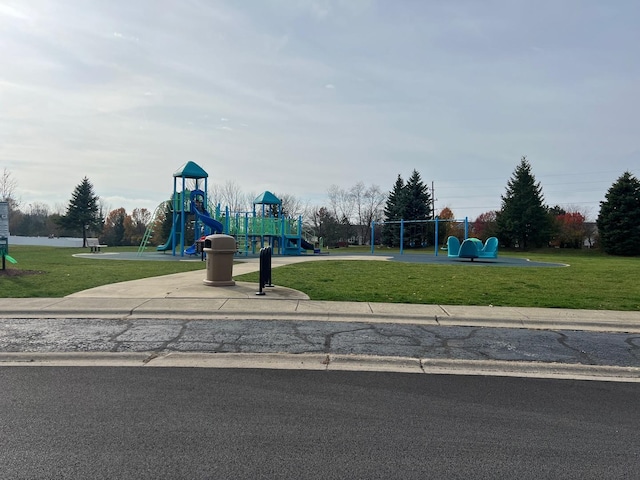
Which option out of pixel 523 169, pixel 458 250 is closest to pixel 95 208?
pixel 458 250

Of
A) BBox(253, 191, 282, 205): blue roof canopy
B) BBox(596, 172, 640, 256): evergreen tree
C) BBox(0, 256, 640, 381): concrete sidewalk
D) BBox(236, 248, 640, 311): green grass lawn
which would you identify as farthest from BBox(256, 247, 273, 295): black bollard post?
BBox(596, 172, 640, 256): evergreen tree

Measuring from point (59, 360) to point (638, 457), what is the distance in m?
6.18

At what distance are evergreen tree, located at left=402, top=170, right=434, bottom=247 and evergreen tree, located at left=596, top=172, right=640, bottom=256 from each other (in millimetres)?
20144

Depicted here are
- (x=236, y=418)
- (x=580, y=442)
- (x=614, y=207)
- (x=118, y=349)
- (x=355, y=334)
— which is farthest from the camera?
(x=614, y=207)

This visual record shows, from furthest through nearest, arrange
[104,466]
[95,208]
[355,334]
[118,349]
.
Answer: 1. [95,208]
2. [355,334]
3. [118,349]
4. [104,466]

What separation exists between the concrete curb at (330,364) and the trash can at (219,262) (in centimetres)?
538

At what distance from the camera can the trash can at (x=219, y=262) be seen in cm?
1123

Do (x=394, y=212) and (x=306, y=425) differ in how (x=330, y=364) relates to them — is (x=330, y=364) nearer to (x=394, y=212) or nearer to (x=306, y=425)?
(x=306, y=425)

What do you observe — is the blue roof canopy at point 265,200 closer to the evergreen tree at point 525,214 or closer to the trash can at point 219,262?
the trash can at point 219,262

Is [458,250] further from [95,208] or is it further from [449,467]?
[95,208]

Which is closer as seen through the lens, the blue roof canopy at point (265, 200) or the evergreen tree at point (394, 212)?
the blue roof canopy at point (265, 200)

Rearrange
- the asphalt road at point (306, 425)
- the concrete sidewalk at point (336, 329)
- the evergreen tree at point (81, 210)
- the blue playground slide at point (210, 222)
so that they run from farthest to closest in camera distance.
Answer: the evergreen tree at point (81, 210) < the blue playground slide at point (210, 222) < the concrete sidewalk at point (336, 329) < the asphalt road at point (306, 425)

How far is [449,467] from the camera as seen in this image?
322 cm

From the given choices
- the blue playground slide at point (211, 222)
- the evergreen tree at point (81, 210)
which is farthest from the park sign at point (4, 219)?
the evergreen tree at point (81, 210)
